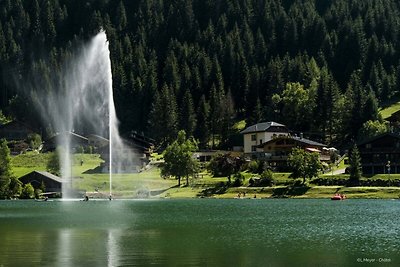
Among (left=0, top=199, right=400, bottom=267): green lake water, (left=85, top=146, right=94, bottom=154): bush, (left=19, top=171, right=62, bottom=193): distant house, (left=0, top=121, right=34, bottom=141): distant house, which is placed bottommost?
(left=0, top=199, right=400, bottom=267): green lake water

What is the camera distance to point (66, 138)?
180m

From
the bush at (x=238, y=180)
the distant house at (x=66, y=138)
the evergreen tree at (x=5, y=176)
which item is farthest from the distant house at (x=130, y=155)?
the bush at (x=238, y=180)

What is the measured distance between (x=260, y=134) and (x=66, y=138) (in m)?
48.7

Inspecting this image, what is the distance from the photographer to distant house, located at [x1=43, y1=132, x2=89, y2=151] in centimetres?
17682

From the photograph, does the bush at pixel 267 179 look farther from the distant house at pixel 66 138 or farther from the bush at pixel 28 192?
the distant house at pixel 66 138

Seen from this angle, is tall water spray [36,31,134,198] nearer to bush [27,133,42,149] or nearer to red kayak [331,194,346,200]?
bush [27,133,42,149]

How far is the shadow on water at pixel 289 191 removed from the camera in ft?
378

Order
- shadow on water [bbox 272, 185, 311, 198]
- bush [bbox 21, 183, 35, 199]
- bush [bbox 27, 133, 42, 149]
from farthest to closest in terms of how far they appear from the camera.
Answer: bush [bbox 27, 133, 42, 149] → bush [bbox 21, 183, 35, 199] → shadow on water [bbox 272, 185, 311, 198]

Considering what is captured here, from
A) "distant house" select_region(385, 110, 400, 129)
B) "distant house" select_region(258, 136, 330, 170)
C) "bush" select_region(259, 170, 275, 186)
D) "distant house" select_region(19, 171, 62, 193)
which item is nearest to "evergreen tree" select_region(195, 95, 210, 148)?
"distant house" select_region(258, 136, 330, 170)

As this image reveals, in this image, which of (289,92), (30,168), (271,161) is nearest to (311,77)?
(289,92)

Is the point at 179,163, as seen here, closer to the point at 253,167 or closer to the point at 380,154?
the point at 253,167

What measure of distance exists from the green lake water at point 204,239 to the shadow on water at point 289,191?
127 feet

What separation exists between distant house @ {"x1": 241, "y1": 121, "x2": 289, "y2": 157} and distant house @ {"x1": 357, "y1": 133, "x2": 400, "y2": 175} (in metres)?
27.3

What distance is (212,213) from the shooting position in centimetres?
7762
